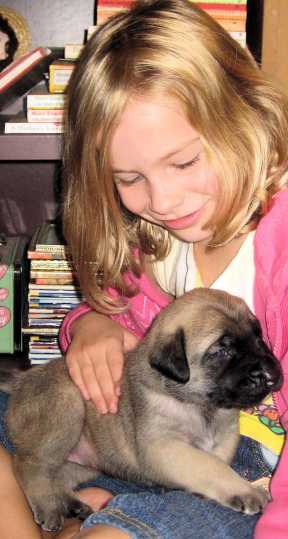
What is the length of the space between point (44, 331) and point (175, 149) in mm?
887

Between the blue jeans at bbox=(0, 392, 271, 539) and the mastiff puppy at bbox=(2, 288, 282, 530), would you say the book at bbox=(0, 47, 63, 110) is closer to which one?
the mastiff puppy at bbox=(2, 288, 282, 530)

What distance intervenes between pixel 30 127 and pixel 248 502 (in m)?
1.01

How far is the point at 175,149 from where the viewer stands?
4.43 ft

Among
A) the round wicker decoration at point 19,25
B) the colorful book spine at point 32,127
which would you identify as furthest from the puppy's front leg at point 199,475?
the round wicker decoration at point 19,25

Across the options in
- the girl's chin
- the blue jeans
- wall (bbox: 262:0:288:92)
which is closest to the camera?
the blue jeans

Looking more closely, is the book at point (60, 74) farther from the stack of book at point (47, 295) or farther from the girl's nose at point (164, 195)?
the girl's nose at point (164, 195)

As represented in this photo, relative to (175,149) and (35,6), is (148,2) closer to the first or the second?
(175,149)

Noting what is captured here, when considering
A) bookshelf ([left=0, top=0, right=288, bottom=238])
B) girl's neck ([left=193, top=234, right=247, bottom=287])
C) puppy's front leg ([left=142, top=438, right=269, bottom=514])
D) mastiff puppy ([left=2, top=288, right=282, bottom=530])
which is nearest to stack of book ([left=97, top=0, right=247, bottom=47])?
bookshelf ([left=0, top=0, right=288, bottom=238])

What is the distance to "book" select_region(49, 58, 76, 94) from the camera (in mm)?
1879

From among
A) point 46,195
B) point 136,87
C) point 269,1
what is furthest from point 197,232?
point 46,195

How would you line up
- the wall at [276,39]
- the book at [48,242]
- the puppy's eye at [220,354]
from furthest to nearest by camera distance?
the book at [48,242], the wall at [276,39], the puppy's eye at [220,354]

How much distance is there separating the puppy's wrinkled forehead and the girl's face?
0.49 ft

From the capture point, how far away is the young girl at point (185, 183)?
129cm

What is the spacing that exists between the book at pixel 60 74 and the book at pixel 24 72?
1.8 inches
